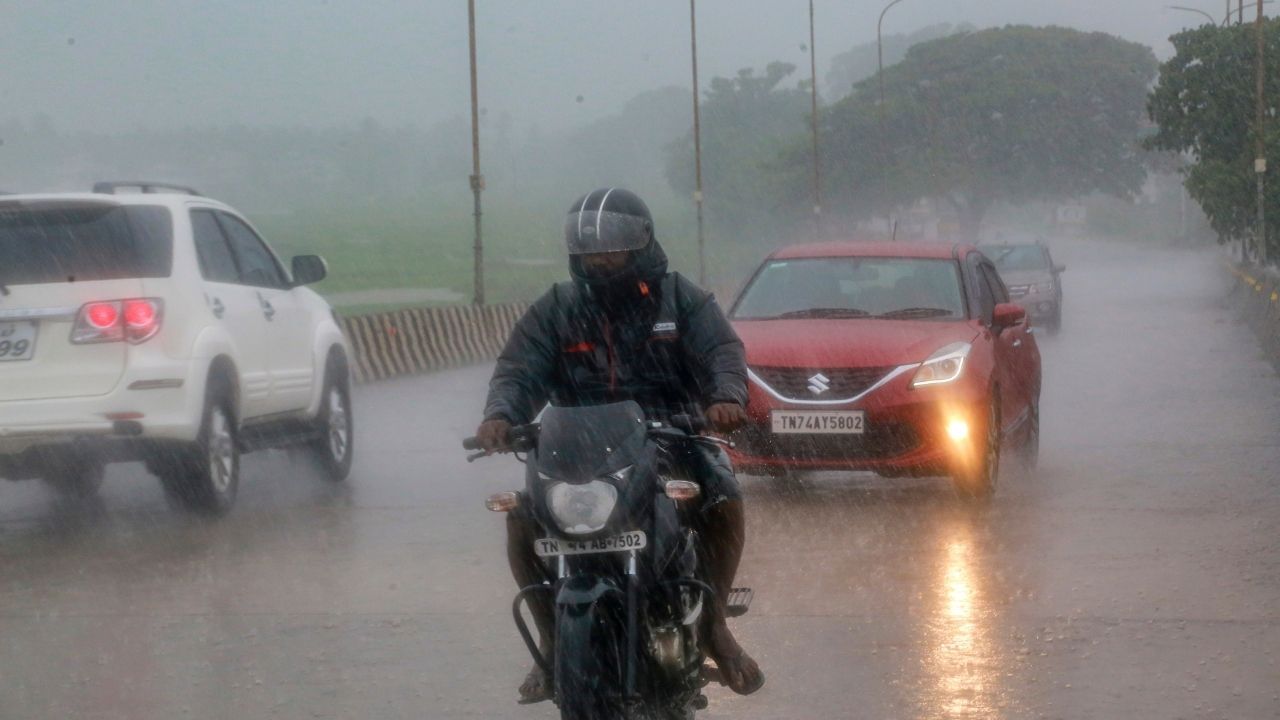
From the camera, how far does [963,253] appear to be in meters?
12.3

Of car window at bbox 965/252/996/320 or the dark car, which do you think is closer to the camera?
car window at bbox 965/252/996/320

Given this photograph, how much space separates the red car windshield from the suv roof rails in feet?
11.6

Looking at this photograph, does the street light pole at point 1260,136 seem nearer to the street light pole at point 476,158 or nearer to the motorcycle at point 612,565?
the street light pole at point 476,158

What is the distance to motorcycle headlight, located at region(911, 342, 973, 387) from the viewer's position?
424 inches

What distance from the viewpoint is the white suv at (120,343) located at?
32.5 feet

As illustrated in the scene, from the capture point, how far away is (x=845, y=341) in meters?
11.0

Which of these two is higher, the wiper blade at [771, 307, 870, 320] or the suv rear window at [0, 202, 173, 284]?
the suv rear window at [0, 202, 173, 284]

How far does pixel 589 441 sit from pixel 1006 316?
23.8 ft

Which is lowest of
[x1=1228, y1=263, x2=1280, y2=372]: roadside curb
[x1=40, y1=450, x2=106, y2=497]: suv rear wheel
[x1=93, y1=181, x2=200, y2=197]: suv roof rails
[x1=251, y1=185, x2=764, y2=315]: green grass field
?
[x1=251, y1=185, x2=764, y2=315]: green grass field

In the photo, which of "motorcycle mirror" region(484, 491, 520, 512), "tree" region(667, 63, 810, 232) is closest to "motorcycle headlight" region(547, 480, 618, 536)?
"motorcycle mirror" region(484, 491, 520, 512)

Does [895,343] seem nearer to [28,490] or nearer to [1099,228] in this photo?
[28,490]

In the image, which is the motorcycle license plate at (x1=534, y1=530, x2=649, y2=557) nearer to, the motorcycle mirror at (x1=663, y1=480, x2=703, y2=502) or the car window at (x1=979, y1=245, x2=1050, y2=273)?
the motorcycle mirror at (x1=663, y1=480, x2=703, y2=502)

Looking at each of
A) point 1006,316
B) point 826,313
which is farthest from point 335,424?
point 1006,316

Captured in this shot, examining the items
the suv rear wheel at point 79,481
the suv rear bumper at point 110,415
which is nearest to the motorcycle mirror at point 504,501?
the suv rear bumper at point 110,415
